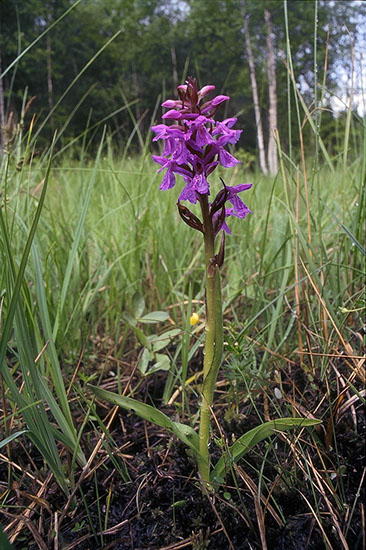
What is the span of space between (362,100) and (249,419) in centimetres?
120

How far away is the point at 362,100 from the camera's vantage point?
4.61ft

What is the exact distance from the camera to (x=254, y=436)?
2.40 ft

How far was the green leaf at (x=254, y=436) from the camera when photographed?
70cm

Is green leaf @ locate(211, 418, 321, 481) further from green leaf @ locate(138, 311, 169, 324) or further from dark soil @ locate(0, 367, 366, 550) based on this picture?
green leaf @ locate(138, 311, 169, 324)

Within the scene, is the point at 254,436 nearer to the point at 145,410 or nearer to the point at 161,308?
the point at 145,410

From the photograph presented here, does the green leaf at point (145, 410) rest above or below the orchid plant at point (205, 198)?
below

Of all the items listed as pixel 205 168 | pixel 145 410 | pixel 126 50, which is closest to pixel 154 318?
pixel 145 410

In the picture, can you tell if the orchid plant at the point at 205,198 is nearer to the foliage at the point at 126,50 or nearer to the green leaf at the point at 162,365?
the green leaf at the point at 162,365

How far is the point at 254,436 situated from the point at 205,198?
1.53 ft

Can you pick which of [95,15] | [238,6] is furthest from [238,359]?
[95,15]

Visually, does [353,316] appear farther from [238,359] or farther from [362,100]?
[362,100]

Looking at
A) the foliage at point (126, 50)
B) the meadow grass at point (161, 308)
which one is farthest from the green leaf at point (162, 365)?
the foliage at point (126, 50)

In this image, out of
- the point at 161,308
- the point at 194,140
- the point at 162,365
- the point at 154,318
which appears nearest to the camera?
the point at 194,140

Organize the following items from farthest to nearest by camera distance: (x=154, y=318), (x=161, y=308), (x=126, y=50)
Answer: (x=126, y=50) → (x=161, y=308) → (x=154, y=318)
